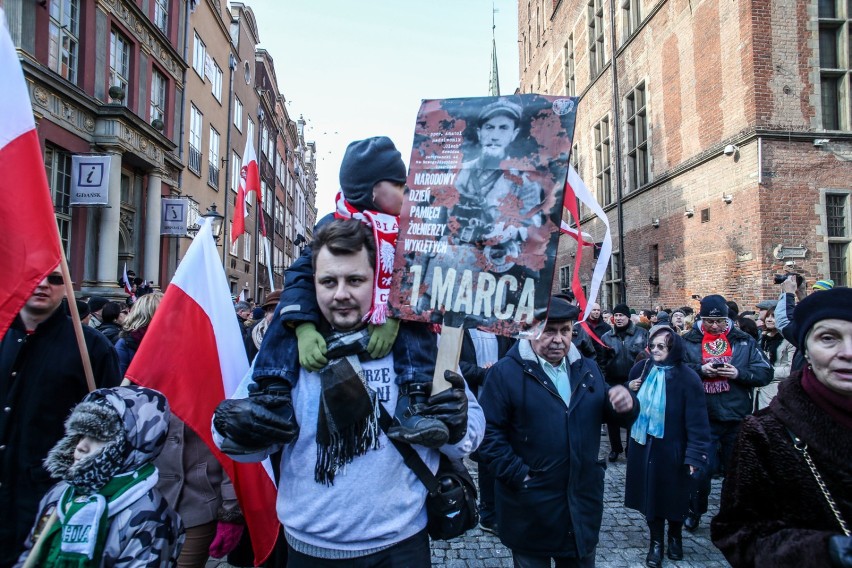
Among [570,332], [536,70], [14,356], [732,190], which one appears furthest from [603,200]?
[14,356]

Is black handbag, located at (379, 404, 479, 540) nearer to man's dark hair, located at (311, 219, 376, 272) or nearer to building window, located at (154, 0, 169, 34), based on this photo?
man's dark hair, located at (311, 219, 376, 272)

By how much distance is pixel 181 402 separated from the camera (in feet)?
9.21

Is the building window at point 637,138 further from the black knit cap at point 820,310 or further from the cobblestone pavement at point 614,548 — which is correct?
the black knit cap at point 820,310

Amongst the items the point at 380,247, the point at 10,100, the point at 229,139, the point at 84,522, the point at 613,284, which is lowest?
the point at 84,522

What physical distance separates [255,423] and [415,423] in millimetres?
536

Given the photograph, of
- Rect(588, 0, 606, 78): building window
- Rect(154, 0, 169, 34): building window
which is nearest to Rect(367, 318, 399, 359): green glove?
Rect(154, 0, 169, 34): building window

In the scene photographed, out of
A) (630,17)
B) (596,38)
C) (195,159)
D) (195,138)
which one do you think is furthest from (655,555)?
(596,38)

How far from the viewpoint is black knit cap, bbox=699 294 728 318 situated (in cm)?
554

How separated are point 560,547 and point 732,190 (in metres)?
12.5

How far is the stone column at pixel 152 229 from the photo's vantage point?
1711 centimetres

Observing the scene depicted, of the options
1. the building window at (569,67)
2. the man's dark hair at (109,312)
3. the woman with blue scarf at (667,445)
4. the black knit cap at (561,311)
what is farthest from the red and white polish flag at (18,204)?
the building window at (569,67)

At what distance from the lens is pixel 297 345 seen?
6.60ft

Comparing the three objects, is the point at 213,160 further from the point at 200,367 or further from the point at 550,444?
the point at 550,444

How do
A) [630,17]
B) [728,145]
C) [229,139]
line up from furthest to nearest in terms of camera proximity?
[229,139] < [630,17] < [728,145]
